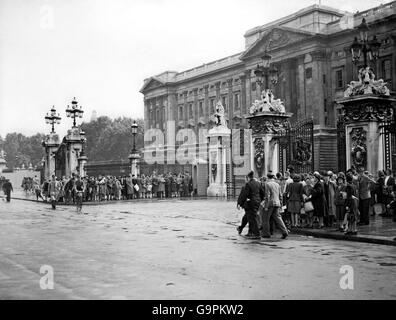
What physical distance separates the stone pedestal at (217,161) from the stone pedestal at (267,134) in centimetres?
1129

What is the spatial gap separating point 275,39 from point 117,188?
32076 mm

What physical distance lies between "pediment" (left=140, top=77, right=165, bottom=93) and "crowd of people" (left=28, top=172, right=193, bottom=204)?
149 ft

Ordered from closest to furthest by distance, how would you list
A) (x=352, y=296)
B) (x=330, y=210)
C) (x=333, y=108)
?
1. (x=352, y=296)
2. (x=330, y=210)
3. (x=333, y=108)

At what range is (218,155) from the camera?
3206cm

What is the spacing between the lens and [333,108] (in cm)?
5169

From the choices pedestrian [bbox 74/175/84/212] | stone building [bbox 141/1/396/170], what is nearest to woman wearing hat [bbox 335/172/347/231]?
pedestrian [bbox 74/175/84/212]

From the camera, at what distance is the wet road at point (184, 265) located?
23.1 ft

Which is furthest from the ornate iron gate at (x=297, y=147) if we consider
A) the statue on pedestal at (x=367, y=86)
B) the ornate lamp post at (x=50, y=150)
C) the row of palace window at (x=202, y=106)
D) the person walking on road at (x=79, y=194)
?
the row of palace window at (x=202, y=106)

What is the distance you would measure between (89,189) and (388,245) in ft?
75.1

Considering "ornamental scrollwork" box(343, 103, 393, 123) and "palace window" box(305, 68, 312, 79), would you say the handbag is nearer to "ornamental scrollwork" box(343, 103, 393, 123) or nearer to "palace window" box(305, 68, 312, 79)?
"ornamental scrollwork" box(343, 103, 393, 123)

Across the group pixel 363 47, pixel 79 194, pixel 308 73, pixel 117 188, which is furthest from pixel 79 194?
pixel 308 73

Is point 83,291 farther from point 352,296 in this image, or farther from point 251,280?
point 352,296

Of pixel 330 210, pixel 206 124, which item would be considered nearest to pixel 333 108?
pixel 206 124

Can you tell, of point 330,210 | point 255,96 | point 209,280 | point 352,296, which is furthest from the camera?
point 255,96
